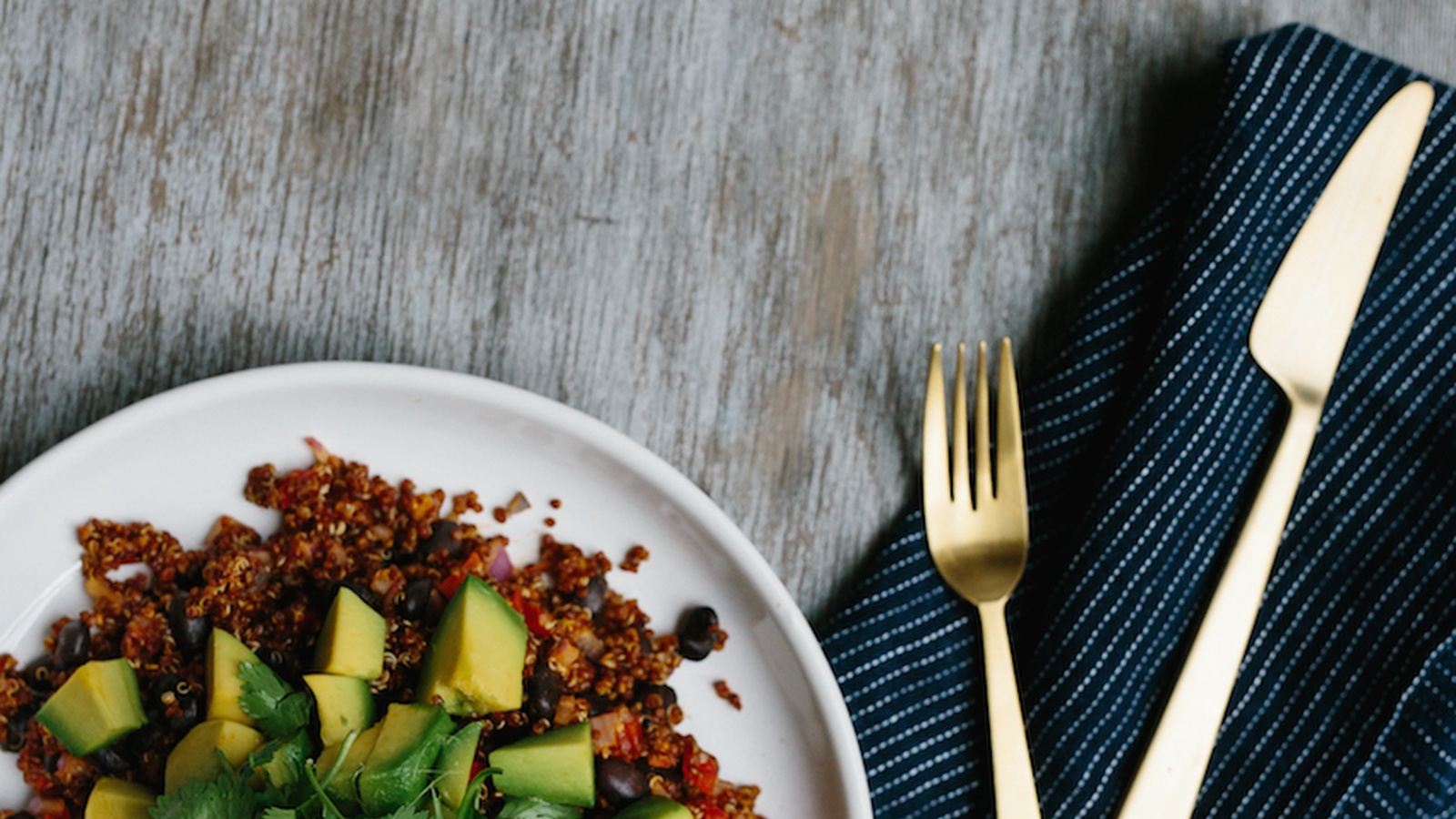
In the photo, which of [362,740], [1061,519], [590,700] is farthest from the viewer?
[1061,519]

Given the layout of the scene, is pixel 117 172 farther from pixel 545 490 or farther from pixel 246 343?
pixel 545 490

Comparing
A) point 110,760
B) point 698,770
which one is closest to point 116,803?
point 110,760

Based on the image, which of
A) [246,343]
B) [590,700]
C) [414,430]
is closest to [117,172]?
[246,343]

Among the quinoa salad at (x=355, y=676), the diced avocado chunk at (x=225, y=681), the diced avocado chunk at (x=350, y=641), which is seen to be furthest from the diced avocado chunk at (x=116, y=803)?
the diced avocado chunk at (x=350, y=641)

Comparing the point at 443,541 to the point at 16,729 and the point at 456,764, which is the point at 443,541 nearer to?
the point at 456,764

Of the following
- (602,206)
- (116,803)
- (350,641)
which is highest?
(602,206)

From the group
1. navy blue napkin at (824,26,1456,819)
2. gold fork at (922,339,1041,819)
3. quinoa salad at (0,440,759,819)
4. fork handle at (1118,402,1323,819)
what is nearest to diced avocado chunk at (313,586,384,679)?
quinoa salad at (0,440,759,819)

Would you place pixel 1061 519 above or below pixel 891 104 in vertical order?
below
